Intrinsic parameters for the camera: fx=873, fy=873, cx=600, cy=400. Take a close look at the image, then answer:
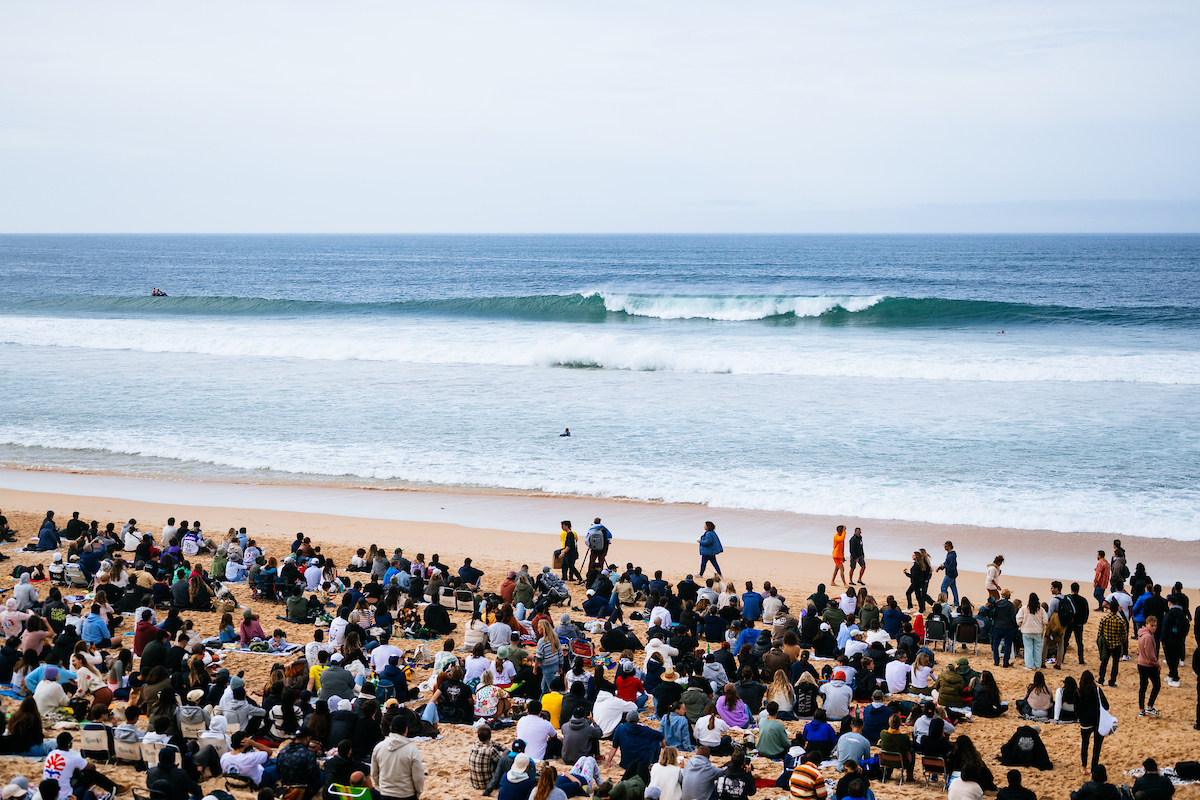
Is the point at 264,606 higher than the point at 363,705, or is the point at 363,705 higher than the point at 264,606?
the point at 363,705

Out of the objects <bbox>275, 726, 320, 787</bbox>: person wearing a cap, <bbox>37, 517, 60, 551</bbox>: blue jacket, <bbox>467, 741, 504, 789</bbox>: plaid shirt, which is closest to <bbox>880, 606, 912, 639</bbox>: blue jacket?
<bbox>467, 741, 504, 789</bbox>: plaid shirt

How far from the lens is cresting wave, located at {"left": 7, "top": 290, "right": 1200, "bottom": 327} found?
50.2 meters

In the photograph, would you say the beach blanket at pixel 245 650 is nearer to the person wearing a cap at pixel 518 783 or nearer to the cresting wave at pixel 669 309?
the person wearing a cap at pixel 518 783

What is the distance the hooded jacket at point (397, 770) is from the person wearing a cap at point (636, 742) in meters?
2.13

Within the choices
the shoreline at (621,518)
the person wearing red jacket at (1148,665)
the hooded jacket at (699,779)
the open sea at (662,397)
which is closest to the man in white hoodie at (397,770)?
the hooded jacket at (699,779)

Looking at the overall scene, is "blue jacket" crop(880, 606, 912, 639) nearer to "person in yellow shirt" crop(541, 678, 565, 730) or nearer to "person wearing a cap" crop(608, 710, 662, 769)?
"person wearing a cap" crop(608, 710, 662, 769)

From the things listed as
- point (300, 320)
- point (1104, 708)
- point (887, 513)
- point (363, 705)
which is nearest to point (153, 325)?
point (300, 320)

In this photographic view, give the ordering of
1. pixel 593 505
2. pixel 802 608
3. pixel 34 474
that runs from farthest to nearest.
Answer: pixel 34 474, pixel 593 505, pixel 802 608

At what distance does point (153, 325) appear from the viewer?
165ft

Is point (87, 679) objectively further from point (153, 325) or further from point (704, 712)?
point (153, 325)

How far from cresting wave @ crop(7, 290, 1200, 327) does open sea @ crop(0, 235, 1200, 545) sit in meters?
0.27

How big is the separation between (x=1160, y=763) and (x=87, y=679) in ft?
38.3

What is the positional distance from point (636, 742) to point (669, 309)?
4862 centimetres

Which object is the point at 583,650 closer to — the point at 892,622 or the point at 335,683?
the point at 335,683
